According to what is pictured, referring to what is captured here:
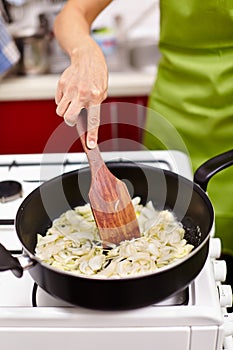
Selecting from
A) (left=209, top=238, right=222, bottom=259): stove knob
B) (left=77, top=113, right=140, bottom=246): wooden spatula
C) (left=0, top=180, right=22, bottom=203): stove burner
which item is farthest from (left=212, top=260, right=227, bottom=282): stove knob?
(left=0, top=180, right=22, bottom=203): stove burner

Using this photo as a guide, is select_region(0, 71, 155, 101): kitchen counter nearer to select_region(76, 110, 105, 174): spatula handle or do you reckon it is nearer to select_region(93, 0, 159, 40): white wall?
select_region(93, 0, 159, 40): white wall

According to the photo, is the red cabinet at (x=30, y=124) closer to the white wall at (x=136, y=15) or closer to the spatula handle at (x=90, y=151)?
the white wall at (x=136, y=15)

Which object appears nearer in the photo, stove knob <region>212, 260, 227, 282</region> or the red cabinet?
stove knob <region>212, 260, 227, 282</region>

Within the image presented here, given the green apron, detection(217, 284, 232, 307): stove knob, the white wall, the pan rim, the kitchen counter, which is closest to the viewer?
the pan rim

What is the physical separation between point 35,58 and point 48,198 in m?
0.98

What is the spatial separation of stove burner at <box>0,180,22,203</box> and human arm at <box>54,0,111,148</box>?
0.67ft

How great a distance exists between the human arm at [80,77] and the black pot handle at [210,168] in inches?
6.5

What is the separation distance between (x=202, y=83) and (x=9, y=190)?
0.46 m

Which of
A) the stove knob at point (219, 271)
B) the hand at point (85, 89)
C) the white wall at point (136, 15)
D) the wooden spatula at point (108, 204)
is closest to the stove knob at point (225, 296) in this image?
the stove knob at point (219, 271)

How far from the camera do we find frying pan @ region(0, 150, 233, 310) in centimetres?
62

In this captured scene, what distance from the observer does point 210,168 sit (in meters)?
0.80

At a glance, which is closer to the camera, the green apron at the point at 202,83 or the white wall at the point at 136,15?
the green apron at the point at 202,83

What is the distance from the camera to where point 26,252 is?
0.64 meters

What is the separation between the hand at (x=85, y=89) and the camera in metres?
0.75
